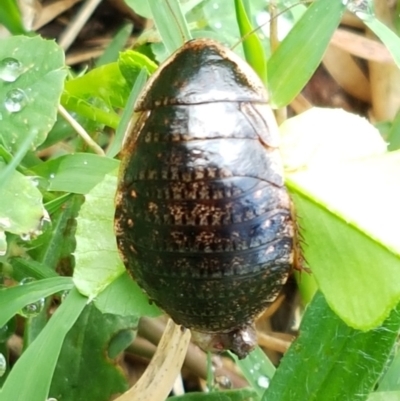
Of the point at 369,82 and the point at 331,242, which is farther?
the point at 369,82

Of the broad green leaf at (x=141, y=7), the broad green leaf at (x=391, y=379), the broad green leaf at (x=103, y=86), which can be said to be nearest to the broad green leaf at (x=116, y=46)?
the broad green leaf at (x=141, y=7)

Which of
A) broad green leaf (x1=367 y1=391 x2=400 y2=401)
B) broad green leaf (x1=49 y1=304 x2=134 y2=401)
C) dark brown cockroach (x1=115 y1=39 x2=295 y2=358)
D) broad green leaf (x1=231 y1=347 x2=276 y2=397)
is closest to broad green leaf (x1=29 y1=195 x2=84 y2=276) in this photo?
broad green leaf (x1=49 y1=304 x2=134 y2=401)

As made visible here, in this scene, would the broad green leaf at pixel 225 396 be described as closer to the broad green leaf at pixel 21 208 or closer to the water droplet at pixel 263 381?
the water droplet at pixel 263 381

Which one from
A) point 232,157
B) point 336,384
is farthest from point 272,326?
point 232,157

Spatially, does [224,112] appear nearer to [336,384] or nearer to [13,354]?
[336,384]

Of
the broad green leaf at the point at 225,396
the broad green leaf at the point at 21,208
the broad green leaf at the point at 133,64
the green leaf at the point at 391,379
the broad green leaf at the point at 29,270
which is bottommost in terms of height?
the broad green leaf at the point at 225,396
